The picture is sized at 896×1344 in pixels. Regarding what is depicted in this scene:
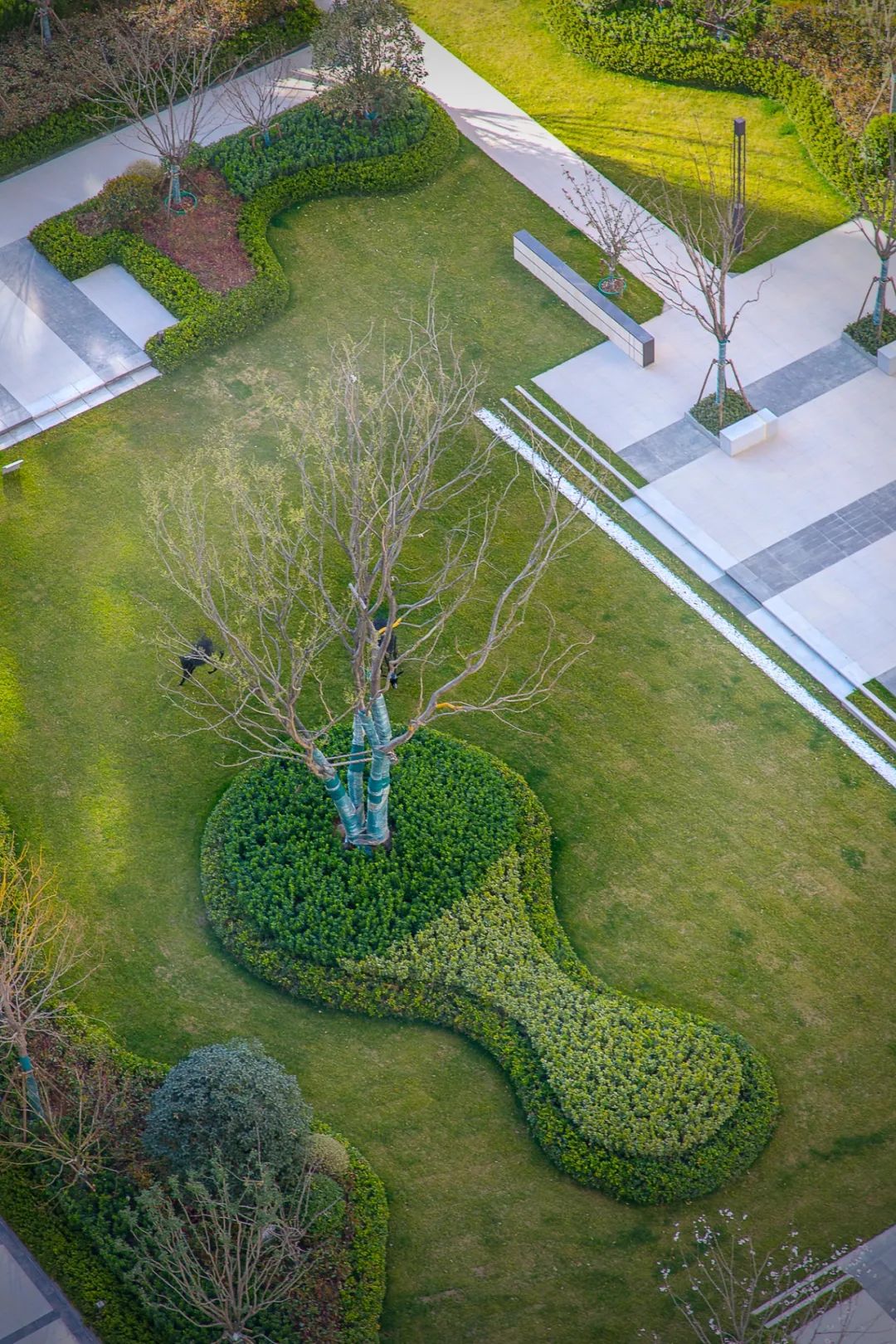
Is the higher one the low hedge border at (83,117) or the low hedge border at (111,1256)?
the low hedge border at (83,117)

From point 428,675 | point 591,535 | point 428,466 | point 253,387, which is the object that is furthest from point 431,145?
point 428,466

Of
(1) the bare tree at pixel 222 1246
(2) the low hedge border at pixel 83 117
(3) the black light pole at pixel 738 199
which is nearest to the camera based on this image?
(1) the bare tree at pixel 222 1246

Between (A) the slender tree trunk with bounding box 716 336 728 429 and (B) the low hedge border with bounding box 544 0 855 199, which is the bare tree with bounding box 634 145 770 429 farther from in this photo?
(B) the low hedge border with bounding box 544 0 855 199

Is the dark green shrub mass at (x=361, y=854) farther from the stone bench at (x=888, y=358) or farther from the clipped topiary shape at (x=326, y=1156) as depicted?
the stone bench at (x=888, y=358)

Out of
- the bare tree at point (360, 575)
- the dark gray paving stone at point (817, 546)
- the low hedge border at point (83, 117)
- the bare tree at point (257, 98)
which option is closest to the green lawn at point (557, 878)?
the bare tree at point (360, 575)

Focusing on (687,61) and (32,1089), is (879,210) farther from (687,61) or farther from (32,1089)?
(32,1089)

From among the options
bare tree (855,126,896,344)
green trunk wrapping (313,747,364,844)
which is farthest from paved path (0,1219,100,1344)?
bare tree (855,126,896,344)
